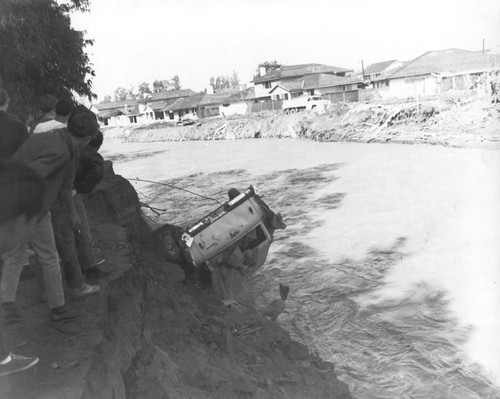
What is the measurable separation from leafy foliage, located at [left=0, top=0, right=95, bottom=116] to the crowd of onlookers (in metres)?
5.49

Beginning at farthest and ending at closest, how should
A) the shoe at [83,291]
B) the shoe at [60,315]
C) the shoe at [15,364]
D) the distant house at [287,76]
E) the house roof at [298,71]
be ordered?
1. the house roof at [298,71]
2. the distant house at [287,76]
3. the shoe at [83,291]
4. the shoe at [60,315]
5. the shoe at [15,364]

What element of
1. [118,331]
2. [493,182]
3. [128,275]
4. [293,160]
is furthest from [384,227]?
[293,160]

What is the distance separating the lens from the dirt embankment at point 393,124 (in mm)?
21592

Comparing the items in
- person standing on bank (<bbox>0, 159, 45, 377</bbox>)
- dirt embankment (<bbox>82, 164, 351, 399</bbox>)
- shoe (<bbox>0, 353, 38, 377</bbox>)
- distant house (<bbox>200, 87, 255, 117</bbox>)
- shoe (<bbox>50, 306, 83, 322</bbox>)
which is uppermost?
distant house (<bbox>200, 87, 255, 117</bbox>)

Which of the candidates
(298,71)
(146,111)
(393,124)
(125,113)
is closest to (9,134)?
(393,124)

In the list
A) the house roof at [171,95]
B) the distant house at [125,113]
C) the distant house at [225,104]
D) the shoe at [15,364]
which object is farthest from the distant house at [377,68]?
the shoe at [15,364]

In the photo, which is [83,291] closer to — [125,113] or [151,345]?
[151,345]

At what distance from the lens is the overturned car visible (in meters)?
5.41

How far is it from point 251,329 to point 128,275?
130cm

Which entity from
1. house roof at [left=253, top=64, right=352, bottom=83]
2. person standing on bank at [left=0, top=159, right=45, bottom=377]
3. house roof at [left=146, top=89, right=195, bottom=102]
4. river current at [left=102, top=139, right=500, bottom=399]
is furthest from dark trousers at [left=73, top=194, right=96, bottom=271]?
house roof at [left=146, top=89, right=195, bottom=102]

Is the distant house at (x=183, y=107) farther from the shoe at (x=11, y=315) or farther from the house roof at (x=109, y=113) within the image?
the shoe at (x=11, y=315)

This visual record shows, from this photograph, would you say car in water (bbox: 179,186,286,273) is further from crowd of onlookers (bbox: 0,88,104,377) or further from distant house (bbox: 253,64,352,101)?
distant house (bbox: 253,64,352,101)

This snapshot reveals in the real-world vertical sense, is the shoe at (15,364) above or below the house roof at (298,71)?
below

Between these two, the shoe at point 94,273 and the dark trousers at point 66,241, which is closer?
the dark trousers at point 66,241
